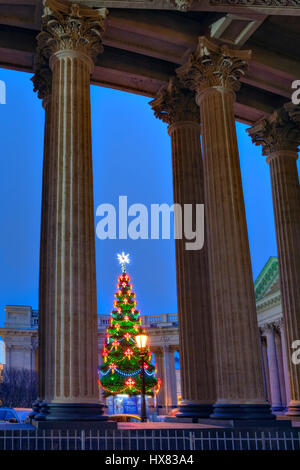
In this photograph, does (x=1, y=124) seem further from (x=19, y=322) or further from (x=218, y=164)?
(x=218, y=164)

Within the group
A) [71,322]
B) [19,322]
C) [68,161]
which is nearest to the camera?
[71,322]

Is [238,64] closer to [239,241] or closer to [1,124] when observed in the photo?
[239,241]

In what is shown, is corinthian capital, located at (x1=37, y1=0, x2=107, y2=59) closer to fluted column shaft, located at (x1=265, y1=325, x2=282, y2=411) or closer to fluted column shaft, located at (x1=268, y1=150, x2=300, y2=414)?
fluted column shaft, located at (x1=268, y1=150, x2=300, y2=414)

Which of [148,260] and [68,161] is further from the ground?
[148,260]

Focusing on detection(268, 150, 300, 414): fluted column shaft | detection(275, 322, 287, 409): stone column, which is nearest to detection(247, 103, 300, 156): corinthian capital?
detection(268, 150, 300, 414): fluted column shaft

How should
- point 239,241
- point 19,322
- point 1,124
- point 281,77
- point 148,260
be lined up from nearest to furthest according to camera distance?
point 239,241 → point 281,77 → point 19,322 → point 1,124 → point 148,260

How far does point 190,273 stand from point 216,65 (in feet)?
29.3

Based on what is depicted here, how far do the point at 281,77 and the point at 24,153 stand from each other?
104m

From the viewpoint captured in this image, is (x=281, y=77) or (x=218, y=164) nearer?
(x=218, y=164)

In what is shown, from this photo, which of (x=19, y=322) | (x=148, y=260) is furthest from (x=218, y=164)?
(x=148, y=260)

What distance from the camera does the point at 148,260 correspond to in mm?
143375

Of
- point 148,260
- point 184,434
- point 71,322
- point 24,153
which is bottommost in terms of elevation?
point 184,434

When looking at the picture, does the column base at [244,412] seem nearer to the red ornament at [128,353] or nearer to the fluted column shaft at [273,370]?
the red ornament at [128,353]

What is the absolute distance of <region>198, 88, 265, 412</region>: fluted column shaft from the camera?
1873 centimetres
